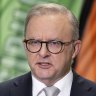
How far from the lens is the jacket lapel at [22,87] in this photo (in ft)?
5.54

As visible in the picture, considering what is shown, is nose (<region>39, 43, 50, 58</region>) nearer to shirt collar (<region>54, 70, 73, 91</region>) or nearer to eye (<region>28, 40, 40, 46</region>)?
eye (<region>28, 40, 40, 46</region>)

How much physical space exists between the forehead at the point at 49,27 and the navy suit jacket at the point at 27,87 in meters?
0.17

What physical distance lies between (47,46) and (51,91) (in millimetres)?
162

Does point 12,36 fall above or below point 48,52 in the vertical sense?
below

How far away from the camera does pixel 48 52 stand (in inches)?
63.3

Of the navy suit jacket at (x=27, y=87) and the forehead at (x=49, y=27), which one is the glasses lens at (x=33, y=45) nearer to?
the forehead at (x=49, y=27)

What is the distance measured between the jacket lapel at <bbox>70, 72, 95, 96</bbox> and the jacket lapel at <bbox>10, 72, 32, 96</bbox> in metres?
0.16

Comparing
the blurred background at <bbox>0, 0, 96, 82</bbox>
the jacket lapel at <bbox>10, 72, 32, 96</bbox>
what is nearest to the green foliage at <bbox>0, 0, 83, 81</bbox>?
the blurred background at <bbox>0, 0, 96, 82</bbox>

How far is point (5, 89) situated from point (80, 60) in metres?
1.35

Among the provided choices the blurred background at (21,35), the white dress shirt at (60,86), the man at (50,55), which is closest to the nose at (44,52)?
the man at (50,55)

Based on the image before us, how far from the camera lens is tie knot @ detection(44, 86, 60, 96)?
164 centimetres

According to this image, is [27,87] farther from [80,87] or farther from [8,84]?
[80,87]

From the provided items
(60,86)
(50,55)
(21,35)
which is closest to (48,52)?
(50,55)

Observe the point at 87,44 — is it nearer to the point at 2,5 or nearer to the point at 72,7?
the point at 72,7
